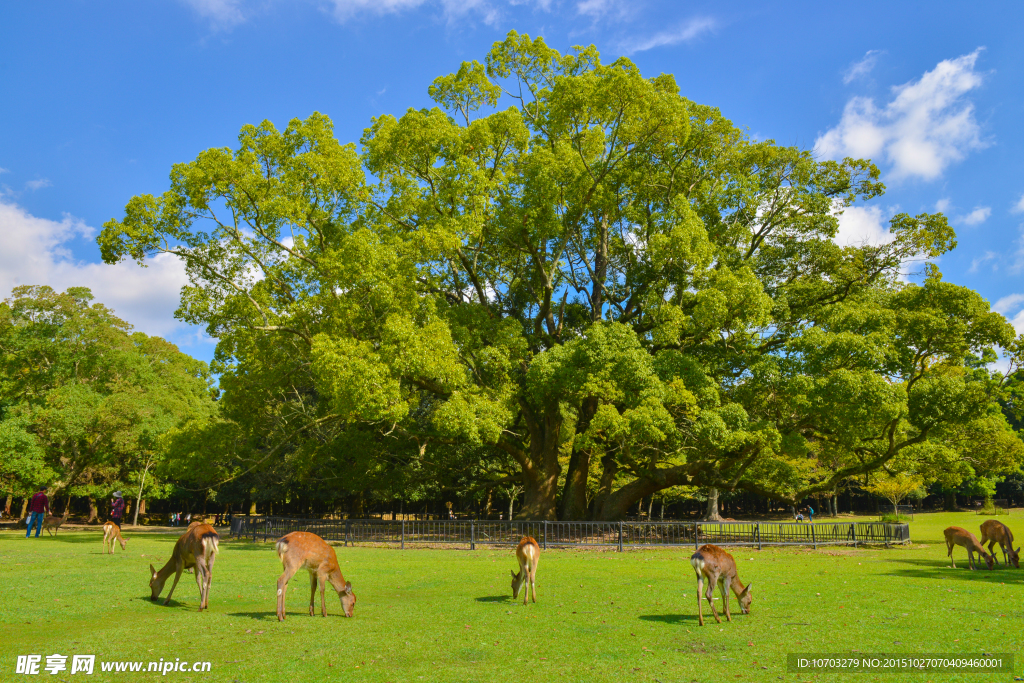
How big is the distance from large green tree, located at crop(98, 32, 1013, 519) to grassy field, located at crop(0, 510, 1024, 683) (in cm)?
776

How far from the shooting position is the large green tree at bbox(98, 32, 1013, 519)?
792 inches

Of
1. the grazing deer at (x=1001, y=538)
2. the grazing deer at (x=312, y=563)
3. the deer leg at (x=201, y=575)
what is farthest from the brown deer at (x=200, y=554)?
the grazing deer at (x=1001, y=538)

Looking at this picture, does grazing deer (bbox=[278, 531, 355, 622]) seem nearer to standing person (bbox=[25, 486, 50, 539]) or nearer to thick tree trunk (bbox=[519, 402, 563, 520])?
thick tree trunk (bbox=[519, 402, 563, 520])

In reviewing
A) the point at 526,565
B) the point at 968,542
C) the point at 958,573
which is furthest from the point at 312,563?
the point at 968,542

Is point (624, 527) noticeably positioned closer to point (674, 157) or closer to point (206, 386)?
point (674, 157)

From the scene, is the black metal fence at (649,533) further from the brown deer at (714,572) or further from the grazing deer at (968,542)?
the brown deer at (714,572)

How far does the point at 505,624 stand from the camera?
8.09 meters

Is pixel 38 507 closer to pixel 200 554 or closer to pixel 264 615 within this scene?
pixel 200 554

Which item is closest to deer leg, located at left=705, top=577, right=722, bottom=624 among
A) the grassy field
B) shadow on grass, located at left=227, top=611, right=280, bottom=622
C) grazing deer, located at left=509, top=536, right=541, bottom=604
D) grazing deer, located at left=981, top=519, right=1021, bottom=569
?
the grassy field

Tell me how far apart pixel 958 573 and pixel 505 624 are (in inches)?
455

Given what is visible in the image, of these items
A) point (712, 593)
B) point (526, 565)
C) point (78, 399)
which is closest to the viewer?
point (712, 593)

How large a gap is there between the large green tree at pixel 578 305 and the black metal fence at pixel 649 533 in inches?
109

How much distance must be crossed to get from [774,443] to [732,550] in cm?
413

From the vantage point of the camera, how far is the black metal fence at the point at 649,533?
20609 millimetres
